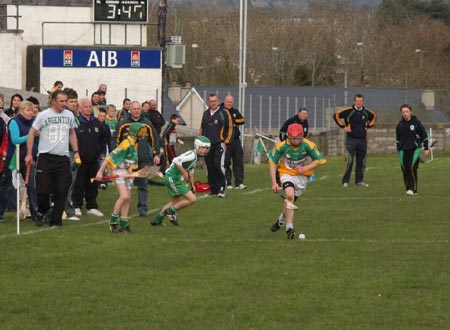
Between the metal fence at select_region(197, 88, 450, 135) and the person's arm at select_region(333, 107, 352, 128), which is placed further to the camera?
the metal fence at select_region(197, 88, 450, 135)

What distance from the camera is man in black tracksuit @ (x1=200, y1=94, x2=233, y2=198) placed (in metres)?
26.5

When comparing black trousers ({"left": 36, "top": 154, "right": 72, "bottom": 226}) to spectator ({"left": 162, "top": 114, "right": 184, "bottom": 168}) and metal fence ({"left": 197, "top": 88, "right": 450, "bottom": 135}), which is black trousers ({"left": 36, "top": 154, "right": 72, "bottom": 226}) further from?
metal fence ({"left": 197, "top": 88, "right": 450, "bottom": 135})

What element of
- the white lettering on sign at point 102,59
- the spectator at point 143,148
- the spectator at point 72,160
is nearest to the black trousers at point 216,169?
the spectator at point 143,148

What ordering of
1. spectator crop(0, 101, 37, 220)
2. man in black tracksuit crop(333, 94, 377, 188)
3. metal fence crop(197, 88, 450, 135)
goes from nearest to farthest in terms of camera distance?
spectator crop(0, 101, 37, 220)
man in black tracksuit crop(333, 94, 377, 188)
metal fence crop(197, 88, 450, 135)

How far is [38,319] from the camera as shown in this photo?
36.4ft

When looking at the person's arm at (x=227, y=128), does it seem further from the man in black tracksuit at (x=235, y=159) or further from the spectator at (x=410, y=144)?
the spectator at (x=410, y=144)

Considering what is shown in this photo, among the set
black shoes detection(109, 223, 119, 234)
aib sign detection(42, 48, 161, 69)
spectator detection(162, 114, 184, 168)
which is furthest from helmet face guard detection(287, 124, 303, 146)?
aib sign detection(42, 48, 161, 69)

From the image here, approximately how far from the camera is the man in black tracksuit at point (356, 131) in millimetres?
29234

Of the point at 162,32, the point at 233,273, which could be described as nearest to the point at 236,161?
the point at 233,273

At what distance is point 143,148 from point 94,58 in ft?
97.8

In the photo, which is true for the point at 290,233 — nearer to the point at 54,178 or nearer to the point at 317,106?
the point at 54,178

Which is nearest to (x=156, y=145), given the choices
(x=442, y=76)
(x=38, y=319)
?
(x=38, y=319)

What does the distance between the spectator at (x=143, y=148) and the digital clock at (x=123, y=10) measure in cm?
2935

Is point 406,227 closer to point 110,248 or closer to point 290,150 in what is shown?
point 290,150
